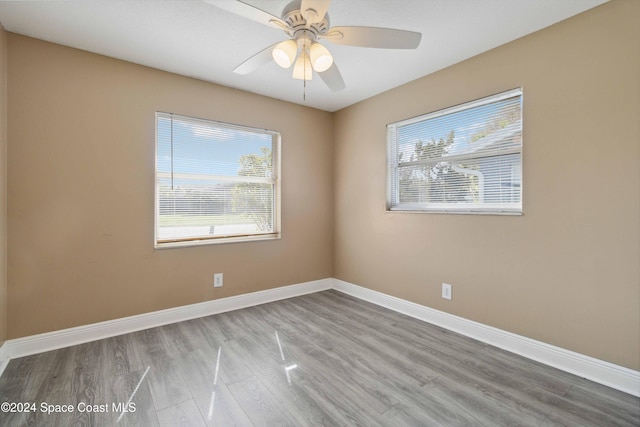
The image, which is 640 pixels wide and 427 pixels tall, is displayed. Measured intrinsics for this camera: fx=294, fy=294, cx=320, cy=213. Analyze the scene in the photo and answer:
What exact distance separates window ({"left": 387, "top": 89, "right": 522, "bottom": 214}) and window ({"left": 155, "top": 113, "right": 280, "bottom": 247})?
1450 millimetres

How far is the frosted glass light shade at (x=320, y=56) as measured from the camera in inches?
66.3

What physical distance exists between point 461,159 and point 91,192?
3234 millimetres

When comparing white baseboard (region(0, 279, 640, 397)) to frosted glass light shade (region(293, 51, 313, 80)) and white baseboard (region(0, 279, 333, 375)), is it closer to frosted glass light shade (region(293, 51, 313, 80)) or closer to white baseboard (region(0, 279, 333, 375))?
white baseboard (region(0, 279, 333, 375))

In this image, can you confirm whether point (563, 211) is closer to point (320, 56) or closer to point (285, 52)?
point (320, 56)

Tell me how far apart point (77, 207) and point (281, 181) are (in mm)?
1960

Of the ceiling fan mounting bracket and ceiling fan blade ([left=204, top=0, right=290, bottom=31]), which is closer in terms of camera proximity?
ceiling fan blade ([left=204, top=0, right=290, bottom=31])

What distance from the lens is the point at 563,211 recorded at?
206cm

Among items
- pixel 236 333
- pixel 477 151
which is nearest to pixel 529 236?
pixel 477 151

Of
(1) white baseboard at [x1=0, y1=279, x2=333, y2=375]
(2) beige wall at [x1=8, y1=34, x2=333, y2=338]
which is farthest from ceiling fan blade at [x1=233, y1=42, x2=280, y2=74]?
(1) white baseboard at [x1=0, y1=279, x2=333, y2=375]

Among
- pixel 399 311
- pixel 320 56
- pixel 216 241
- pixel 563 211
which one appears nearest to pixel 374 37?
pixel 320 56

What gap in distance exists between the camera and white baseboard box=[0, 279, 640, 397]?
1.90 m

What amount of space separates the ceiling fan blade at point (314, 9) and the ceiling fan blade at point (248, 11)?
0.54 ft

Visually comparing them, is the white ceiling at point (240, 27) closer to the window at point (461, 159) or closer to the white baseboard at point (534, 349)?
the window at point (461, 159)

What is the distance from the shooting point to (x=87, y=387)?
6.05 ft
